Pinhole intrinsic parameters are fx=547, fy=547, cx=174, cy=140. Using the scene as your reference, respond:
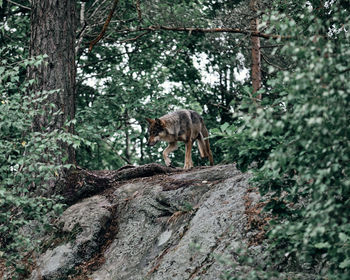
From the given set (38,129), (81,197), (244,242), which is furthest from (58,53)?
(244,242)

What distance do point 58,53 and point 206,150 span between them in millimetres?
5026

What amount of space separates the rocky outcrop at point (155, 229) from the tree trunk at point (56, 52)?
1.63 metres

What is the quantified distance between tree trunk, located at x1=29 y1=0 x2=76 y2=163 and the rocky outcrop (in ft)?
5.36

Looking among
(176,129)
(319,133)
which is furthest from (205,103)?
(319,133)

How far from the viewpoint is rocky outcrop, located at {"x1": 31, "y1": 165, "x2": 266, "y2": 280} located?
7.74 meters

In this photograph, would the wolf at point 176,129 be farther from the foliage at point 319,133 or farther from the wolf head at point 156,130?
the foliage at point 319,133

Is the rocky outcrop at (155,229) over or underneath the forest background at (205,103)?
underneath

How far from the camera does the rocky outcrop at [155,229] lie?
774cm

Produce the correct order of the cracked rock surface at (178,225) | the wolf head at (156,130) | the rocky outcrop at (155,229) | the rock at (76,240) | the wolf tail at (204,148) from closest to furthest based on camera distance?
the cracked rock surface at (178,225), the rocky outcrop at (155,229), the rock at (76,240), the wolf head at (156,130), the wolf tail at (204,148)

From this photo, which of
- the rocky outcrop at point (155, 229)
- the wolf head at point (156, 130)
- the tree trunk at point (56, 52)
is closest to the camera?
the rocky outcrop at point (155, 229)

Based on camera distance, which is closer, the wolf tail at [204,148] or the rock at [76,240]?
the rock at [76,240]

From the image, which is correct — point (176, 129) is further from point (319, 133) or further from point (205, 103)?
point (319, 133)

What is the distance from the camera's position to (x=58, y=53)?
11188mm

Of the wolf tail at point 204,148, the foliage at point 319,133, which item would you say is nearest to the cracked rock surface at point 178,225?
the foliage at point 319,133
